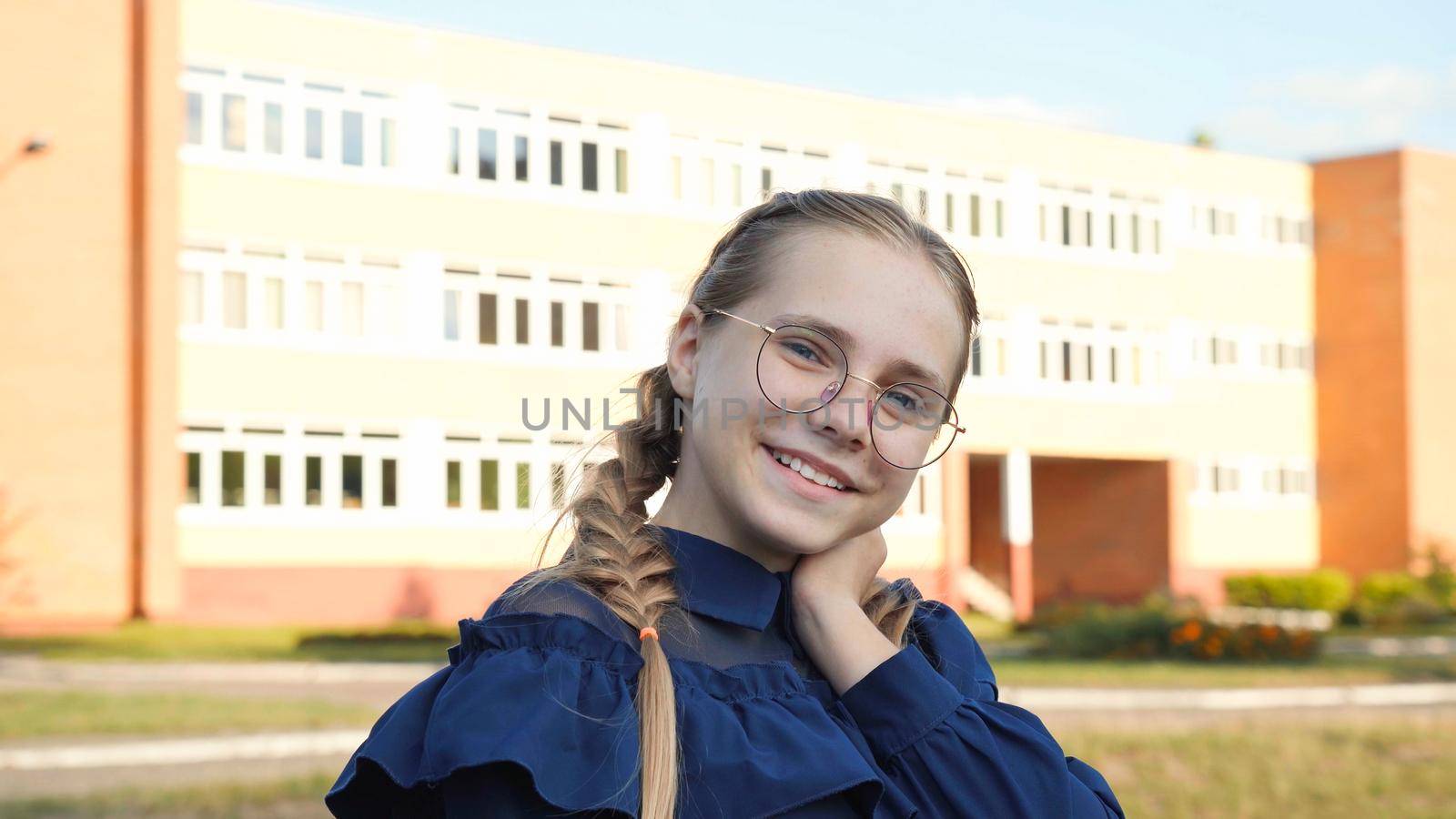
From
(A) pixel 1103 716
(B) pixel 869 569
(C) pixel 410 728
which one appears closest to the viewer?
(C) pixel 410 728

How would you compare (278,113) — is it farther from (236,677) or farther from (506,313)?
(236,677)

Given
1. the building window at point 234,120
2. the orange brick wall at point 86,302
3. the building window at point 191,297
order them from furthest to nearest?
the building window at point 234,120, the building window at point 191,297, the orange brick wall at point 86,302

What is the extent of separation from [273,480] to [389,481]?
196cm

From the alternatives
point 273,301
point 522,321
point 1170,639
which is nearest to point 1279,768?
point 1170,639

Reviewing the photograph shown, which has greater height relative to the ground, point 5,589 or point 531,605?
point 531,605

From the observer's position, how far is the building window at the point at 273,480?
26000 mm

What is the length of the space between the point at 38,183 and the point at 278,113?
12.6ft

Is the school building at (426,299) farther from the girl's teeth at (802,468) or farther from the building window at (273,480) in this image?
the girl's teeth at (802,468)

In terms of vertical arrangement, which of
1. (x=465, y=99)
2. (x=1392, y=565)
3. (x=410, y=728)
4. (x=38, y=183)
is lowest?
(x=1392, y=565)

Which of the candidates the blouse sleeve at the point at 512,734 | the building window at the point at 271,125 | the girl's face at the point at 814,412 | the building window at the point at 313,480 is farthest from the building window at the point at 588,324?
the blouse sleeve at the point at 512,734

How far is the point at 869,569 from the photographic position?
6.95ft

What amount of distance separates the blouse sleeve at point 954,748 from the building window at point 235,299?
25.4m

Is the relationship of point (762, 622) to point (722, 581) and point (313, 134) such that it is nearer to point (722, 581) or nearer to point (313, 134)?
point (722, 581)

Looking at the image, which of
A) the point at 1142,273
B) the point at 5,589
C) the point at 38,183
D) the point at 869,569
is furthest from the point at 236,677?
the point at 1142,273
